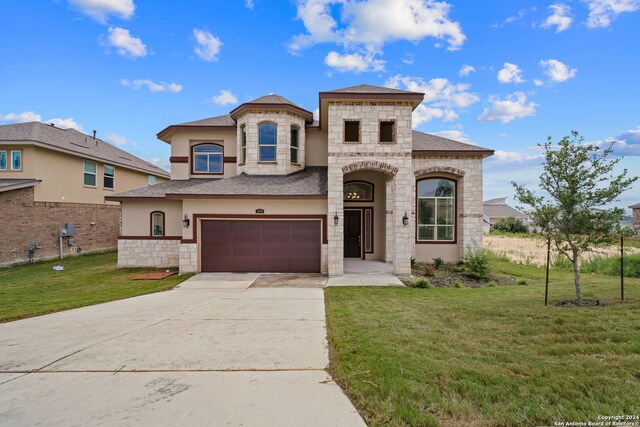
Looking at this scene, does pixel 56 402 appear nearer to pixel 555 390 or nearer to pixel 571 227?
pixel 555 390

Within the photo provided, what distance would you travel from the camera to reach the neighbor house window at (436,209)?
1502 cm

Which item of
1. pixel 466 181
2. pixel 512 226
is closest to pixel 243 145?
pixel 466 181

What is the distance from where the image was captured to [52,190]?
16.9 metres

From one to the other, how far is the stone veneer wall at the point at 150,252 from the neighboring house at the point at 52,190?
603cm

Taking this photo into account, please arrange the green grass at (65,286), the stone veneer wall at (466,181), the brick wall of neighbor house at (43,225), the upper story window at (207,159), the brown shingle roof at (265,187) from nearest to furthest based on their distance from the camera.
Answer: the green grass at (65,286) → the brown shingle roof at (265,187) → the stone veneer wall at (466,181) → the brick wall of neighbor house at (43,225) → the upper story window at (207,159)

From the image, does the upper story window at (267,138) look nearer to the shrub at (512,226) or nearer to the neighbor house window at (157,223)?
the neighbor house window at (157,223)

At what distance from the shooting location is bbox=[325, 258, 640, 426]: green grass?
308cm

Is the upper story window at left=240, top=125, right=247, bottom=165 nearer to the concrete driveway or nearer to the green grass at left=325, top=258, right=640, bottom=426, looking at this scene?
A: the concrete driveway

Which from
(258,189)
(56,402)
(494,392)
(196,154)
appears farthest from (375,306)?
(196,154)

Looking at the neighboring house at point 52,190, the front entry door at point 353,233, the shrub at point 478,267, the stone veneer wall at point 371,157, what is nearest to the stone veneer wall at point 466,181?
the shrub at point 478,267

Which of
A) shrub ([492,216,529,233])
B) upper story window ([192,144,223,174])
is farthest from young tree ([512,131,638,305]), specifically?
shrub ([492,216,529,233])

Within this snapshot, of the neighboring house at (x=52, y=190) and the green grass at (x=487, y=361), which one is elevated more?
the neighboring house at (x=52, y=190)

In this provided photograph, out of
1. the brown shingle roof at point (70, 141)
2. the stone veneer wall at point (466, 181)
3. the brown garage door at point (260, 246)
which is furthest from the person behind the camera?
the brown shingle roof at point (70, 141)

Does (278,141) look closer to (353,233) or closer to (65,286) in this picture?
(353,233)
